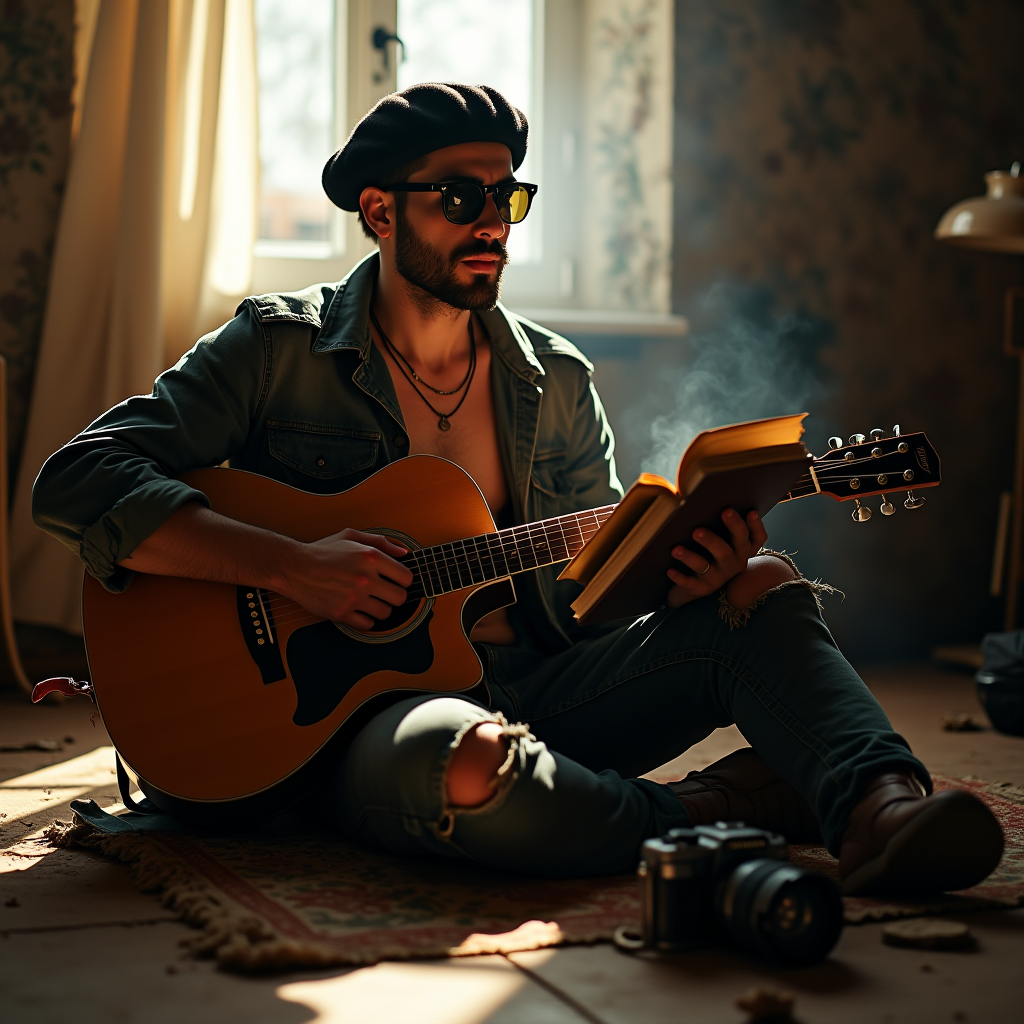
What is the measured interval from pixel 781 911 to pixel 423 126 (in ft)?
3.76

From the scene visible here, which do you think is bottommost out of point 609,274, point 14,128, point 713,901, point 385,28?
point 713,901

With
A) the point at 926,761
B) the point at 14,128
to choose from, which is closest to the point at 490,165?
the point at 926,761

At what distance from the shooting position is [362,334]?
1.76 metres

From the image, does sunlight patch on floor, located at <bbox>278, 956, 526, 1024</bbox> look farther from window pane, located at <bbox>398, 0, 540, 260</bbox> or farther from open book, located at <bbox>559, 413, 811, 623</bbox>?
window pane, located at <bbox>398, 0, 540, 260</bbox>

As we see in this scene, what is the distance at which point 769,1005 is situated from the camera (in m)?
1.04

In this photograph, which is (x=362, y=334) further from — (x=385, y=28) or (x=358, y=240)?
(x=385, y=28)

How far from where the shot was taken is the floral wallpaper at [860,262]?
3.25 meters

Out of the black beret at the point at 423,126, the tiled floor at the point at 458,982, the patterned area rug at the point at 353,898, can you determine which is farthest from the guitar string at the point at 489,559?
the black beret at the point at 423,126

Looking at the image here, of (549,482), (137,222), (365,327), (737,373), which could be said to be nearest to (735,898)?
(549,482)

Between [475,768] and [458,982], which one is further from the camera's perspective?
[475,768]

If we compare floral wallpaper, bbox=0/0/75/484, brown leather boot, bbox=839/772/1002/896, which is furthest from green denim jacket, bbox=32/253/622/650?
floral wallpaper, bbox=0/0/75/484

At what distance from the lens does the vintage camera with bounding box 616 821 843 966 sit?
3.70ft

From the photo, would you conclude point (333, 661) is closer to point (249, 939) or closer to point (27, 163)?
point (249, 939)

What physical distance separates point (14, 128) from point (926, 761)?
7.71 ft
